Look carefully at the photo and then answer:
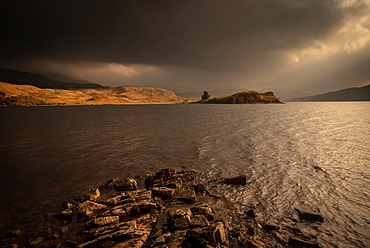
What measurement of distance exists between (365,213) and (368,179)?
7741 mm

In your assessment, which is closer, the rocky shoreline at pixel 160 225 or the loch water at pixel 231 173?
the rocky shoreline at pixel 160 225

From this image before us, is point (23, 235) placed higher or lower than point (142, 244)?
lower

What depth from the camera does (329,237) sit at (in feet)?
31.0

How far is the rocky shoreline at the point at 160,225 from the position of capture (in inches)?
334

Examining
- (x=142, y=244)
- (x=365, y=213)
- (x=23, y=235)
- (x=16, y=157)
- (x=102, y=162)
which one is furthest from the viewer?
(x=16, y=157)

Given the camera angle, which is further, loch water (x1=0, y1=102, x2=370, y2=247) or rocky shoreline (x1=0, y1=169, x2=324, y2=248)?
loch water (x1=0, y1=102, x2=370, y2=247)

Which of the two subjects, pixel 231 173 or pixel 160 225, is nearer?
pixel 160 225

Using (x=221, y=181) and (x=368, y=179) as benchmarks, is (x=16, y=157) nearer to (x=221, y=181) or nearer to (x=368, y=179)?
(x=221, y=181)

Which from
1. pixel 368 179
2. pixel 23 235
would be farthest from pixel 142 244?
pixel 368 179

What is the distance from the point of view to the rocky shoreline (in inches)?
334

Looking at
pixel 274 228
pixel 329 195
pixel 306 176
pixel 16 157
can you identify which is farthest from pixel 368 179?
pixel 16 157

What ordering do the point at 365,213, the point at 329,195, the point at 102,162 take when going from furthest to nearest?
the point at 102,162
the point at 329,195
the point at 365,213

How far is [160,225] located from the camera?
10008mm

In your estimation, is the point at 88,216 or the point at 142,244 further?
the point at 88,216
